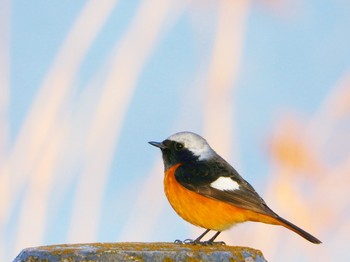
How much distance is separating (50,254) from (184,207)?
6.33ft

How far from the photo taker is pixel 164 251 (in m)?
3.35

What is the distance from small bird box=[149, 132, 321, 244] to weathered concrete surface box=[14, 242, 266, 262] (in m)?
1.48

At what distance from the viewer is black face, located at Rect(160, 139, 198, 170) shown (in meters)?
5.78

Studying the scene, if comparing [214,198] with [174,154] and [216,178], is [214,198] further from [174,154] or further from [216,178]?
[174,154]

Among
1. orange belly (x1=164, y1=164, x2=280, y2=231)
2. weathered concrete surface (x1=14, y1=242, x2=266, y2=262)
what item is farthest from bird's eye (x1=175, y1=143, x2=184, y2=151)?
weathered concrete surface (x1=14, y1=242, x2=266, y2=262)

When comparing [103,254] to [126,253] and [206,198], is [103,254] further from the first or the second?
[206,198]

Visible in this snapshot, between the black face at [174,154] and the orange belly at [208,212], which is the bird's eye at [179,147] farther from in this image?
the orange belly at [208,212]

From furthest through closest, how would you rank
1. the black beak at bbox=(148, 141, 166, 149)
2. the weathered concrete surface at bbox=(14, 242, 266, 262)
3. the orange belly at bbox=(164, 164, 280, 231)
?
the black beak at bbox=(148, 141, 166, 149)
the orange belly at bbox=(164, 164, 280, 231)
the weathered concrete surface at bbox=(14, 242, 266, 262)

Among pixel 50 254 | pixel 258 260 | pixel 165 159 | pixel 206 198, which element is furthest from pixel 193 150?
pixel 50 254

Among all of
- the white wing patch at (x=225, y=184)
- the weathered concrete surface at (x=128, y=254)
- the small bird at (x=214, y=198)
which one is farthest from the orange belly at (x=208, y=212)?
the weathered concrete surface at (x=128, y=254)

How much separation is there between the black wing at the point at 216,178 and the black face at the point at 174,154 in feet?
0.45

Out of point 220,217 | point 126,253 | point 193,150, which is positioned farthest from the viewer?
point 193,150

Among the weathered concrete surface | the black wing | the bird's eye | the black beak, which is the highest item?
the bird's eye

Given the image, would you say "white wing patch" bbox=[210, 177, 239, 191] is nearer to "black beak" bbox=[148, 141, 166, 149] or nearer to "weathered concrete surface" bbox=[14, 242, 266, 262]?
"black beak" bbox=[148, 141, 166, 149]
